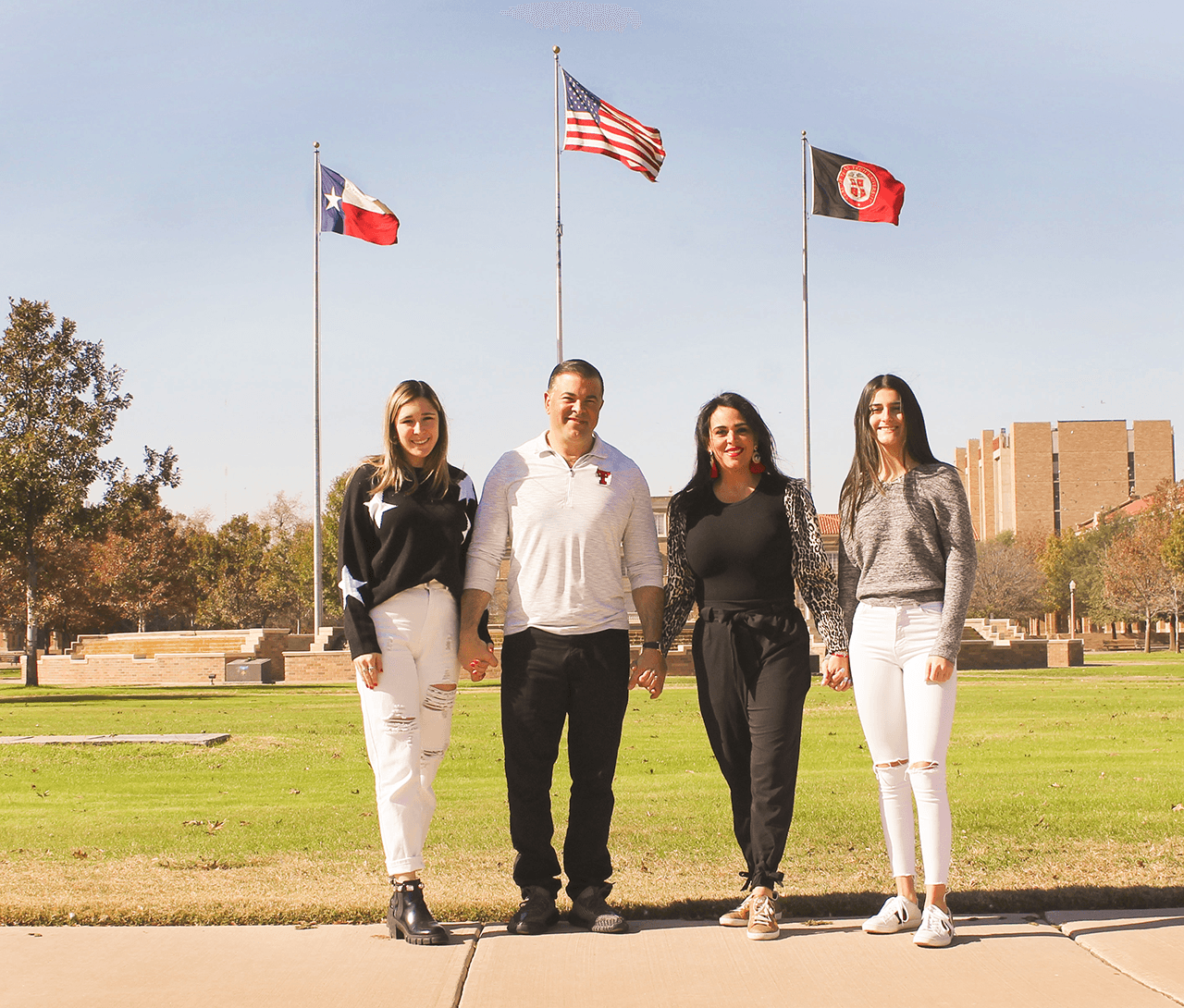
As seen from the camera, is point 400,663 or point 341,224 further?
point 341,224

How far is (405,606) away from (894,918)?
2192 mm

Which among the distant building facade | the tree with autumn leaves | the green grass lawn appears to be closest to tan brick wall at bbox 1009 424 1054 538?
the distant building facade

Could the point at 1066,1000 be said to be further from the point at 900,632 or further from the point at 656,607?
the point at 656,607

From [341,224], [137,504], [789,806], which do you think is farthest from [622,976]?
[137,504]

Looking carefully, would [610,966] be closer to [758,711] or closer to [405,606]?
[758,711]

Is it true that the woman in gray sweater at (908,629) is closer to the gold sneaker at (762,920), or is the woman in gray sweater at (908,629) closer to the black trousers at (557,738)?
the gold sneaker at (762,920)

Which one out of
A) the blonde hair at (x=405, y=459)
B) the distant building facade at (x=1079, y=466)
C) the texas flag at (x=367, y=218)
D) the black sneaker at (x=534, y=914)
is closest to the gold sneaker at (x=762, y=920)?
the black sneaker at (x=534, y=914)

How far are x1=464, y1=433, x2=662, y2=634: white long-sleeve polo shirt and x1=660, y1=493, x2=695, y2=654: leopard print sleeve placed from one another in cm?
10

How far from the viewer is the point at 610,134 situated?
870 inches

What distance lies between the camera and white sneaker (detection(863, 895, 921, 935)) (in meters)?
4.18

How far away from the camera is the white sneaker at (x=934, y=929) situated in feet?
13.2

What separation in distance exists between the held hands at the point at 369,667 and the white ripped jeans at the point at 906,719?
6.04 ft

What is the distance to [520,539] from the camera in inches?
177

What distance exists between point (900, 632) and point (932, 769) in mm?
523
